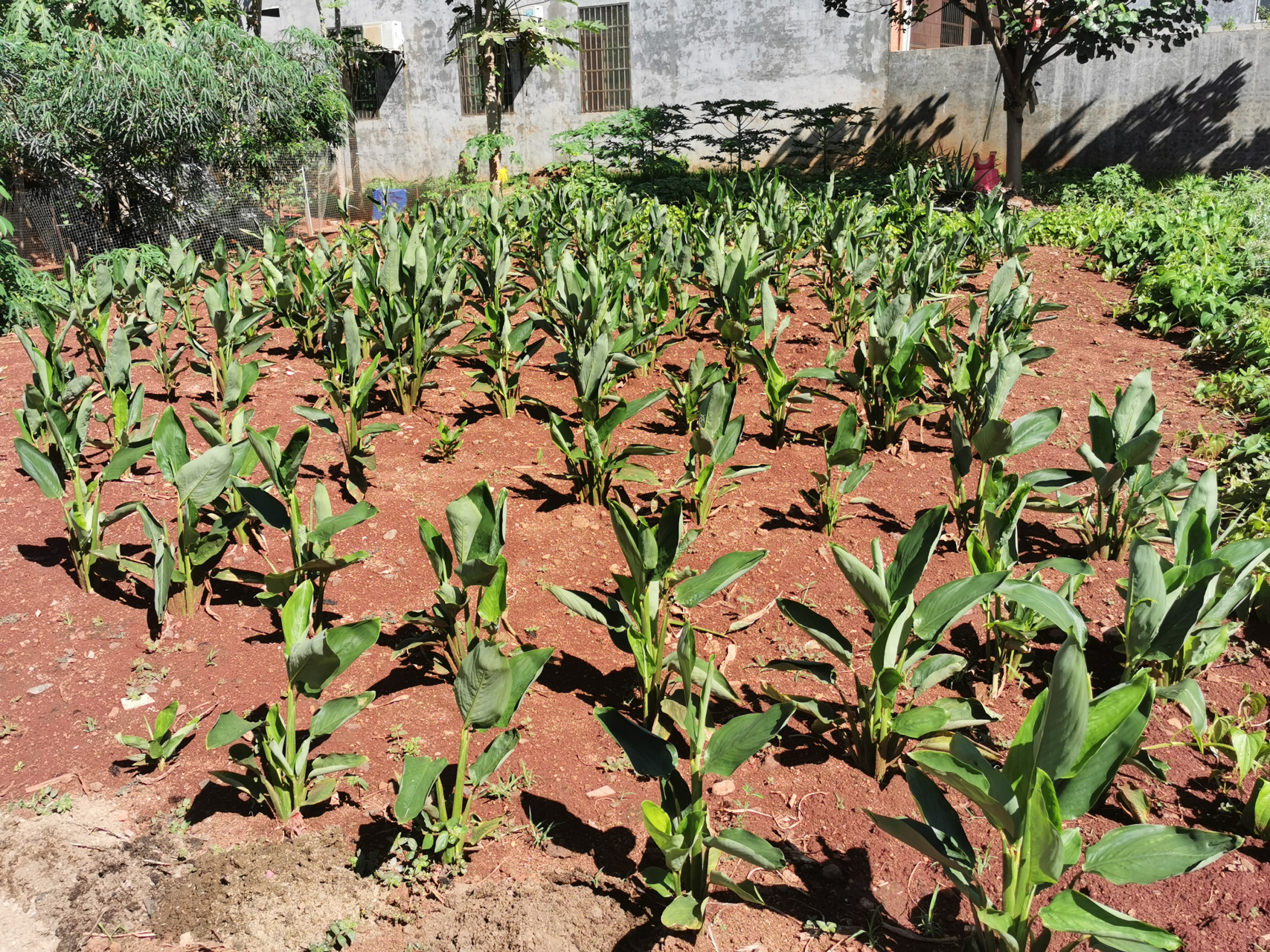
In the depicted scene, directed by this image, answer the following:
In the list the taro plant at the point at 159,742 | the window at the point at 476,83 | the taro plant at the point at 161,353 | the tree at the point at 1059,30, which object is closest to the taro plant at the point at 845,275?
the taro plant at the point at 161,353

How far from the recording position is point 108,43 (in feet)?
30.0

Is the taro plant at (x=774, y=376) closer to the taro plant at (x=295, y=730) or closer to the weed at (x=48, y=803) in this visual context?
the taro plant at (x=295, y=730)

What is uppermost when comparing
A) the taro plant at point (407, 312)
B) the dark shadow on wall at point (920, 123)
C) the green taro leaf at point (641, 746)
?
the dark shadow on wall at point (920, 123)

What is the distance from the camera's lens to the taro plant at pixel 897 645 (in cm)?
234

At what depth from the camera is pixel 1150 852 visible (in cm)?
175

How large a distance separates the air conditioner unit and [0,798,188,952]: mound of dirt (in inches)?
727

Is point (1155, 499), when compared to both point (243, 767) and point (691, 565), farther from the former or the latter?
point (243, 767)

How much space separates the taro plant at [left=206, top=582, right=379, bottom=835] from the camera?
2.22 m

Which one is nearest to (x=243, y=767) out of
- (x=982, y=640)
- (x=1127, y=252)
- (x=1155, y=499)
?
(x=982, y=640)

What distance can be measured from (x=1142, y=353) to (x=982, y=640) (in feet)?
12.4

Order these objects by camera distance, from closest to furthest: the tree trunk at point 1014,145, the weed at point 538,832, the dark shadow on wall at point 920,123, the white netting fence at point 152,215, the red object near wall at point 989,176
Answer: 1. the weed at point 538,832
2. the white netting fence at point 152,215
3. the red object near wall at point 989,176
4. the tree trunk at point 1014,145
5. the dark shadow on wall at point 920,123

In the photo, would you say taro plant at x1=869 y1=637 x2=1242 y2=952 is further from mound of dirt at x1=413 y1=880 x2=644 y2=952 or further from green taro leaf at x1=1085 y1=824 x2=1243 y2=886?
mound of dirt at x1=413 y1=880 x2=644 y2=952

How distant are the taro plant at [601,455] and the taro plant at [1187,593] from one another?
1745mm

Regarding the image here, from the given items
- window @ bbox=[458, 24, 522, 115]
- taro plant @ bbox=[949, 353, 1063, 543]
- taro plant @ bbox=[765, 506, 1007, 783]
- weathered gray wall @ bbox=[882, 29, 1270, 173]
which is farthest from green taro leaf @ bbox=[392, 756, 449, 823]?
window @ bbox=[458, 24, 522, 115]
